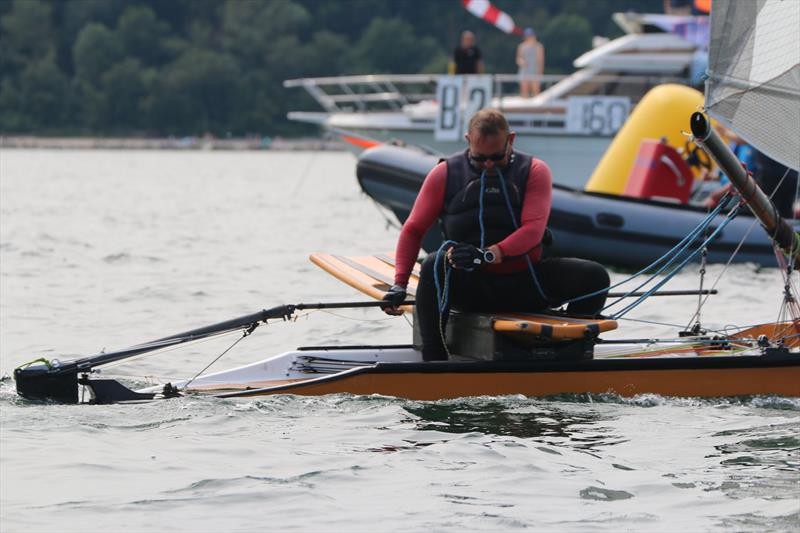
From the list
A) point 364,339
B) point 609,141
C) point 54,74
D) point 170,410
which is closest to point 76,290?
point 364,339

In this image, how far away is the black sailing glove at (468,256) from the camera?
7117mm

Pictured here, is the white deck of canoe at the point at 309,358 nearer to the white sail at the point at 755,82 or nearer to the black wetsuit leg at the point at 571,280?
the black wetsuit leg at the point at 571,280

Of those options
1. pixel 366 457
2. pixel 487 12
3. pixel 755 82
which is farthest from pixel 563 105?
pixel 366 457

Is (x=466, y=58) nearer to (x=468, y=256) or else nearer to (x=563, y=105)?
(x=563, y=105)

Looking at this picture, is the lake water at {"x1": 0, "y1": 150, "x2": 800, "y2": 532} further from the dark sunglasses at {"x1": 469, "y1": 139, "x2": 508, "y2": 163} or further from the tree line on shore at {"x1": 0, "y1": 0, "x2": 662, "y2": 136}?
the tree line on shore at {"x1": 0, "y1": 0, "x2": 662, "y2": 136}

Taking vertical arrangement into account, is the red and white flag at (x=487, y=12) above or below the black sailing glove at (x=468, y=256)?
above

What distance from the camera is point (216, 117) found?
93750 mm

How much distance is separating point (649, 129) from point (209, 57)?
258ft

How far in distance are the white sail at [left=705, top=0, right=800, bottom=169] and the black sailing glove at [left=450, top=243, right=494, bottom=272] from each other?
1501mm

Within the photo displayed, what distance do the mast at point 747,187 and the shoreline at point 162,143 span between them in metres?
77.7

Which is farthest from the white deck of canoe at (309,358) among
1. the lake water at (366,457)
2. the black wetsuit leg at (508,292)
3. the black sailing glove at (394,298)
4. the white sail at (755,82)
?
the white sail at (755,82)

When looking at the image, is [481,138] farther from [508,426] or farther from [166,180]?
[166,180]

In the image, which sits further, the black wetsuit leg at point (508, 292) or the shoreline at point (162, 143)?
the shoreline at point (162, 143)

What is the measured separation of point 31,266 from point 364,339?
5603 millimetres
